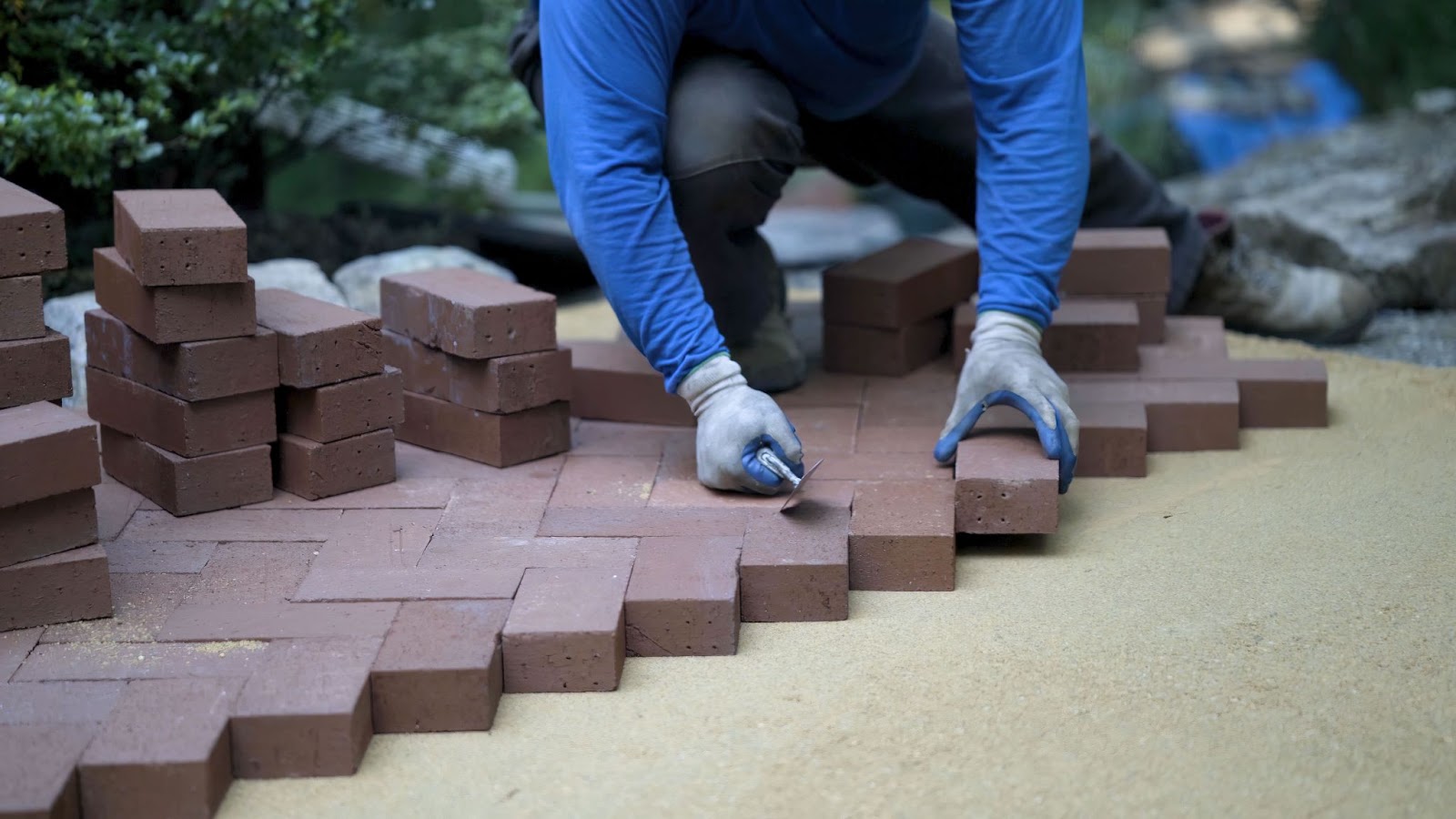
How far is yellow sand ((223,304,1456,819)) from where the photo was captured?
1.98 m

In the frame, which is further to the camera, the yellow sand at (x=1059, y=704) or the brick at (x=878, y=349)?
the brick at (x=878, y=349)

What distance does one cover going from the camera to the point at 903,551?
8.50ft

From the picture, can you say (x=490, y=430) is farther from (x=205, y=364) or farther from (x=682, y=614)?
(x=682, y=614)

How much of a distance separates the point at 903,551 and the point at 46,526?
4.72 ft

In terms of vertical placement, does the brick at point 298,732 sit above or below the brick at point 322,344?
below

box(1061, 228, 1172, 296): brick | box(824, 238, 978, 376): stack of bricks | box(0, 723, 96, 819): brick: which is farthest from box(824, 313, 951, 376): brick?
box(0, 723, 96, 819): brick

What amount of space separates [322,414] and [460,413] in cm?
34

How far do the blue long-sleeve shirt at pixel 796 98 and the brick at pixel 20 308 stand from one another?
984 mm

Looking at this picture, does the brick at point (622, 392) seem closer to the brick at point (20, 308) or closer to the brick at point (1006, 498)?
the brick at point (1006, 498)

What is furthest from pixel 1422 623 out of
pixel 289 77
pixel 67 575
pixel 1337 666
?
pixel 289 77

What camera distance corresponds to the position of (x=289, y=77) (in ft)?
14.0

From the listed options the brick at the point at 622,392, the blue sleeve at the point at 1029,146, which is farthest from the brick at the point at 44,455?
the blue sleeve at the point at 1029,146

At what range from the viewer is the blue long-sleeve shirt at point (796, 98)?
280cm

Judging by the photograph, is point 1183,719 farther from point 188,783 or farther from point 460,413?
point 460,413
